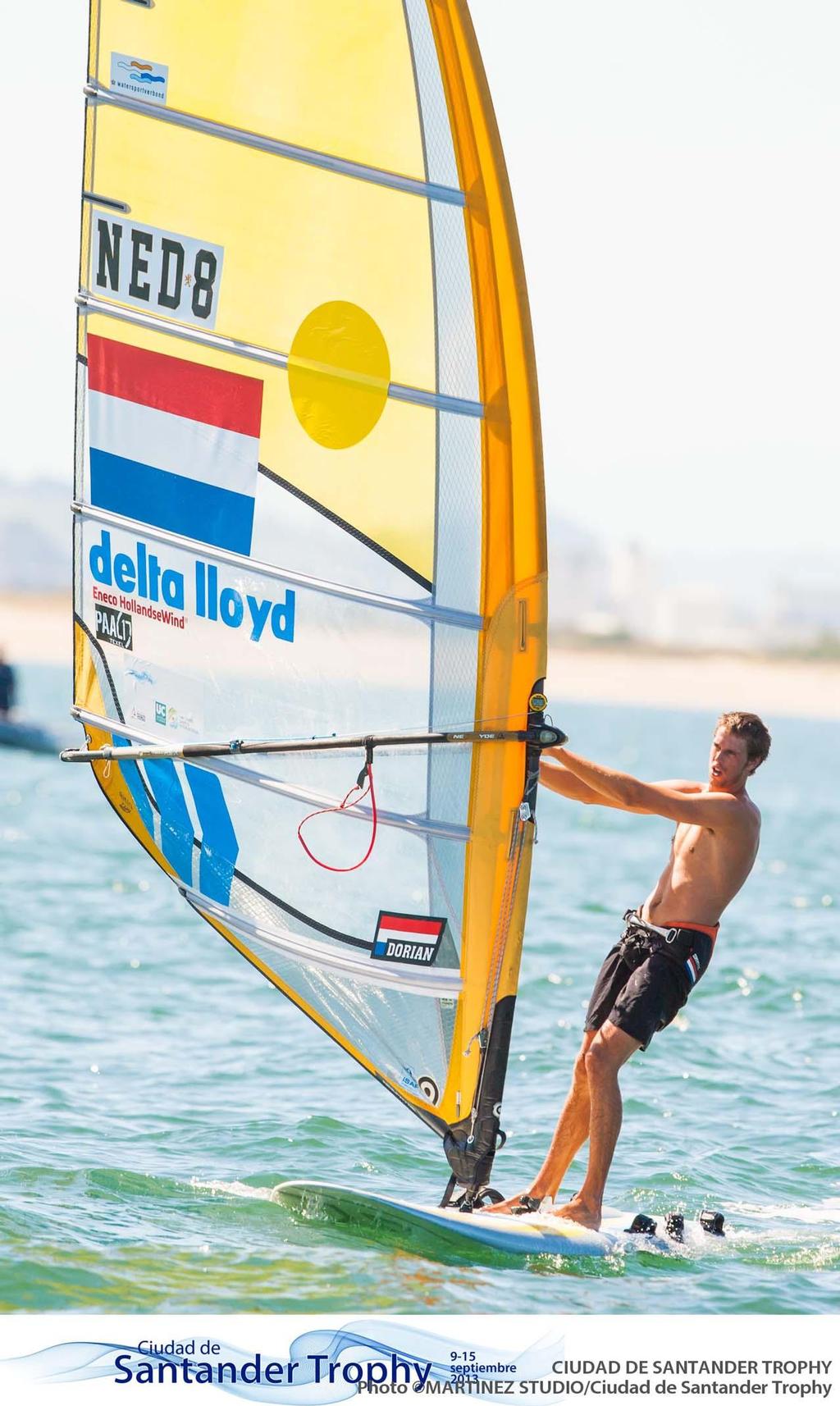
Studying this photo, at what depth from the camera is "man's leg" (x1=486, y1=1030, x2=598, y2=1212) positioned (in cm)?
493

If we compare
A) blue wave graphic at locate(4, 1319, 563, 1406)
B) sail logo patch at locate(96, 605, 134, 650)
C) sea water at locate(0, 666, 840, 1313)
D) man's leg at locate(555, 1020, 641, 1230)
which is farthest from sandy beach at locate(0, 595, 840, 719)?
blue wave graphic at locate(4, 1319, 563, 1406)

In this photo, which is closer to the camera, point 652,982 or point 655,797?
point 655,797

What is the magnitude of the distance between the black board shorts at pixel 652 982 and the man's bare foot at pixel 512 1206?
53 centimetres

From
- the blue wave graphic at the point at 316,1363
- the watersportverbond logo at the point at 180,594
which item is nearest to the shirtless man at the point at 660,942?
the blue wave graphic at the point at 316,1363

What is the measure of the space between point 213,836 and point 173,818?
0.14 meters

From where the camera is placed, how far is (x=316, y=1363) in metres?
4.16

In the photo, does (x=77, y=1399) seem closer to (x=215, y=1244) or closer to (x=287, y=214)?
(x=215, y=1244)

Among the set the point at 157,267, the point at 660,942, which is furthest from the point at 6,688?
the point at 660,942

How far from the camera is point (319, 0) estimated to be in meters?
4.42

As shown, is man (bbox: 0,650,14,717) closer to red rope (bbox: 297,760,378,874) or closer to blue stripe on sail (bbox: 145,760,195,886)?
blue stripe on sail (bbox: 145,760,195,886)

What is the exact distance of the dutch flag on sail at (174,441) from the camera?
15.6 feet

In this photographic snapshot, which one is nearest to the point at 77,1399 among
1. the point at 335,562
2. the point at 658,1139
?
the point at 335,562

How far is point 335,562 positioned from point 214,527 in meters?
0.40

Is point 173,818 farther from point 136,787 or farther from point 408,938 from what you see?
point 408,938
